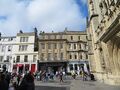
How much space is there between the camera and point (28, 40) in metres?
47.2

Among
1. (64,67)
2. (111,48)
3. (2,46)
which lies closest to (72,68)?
(64,67)

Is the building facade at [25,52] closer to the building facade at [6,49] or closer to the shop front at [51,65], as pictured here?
the building facade at [6,49]

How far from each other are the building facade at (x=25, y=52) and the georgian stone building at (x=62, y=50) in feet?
7.56

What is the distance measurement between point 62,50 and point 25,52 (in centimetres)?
1125

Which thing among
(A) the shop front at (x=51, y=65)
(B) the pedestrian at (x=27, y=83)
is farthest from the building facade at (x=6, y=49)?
(B) the pedestrian at (x=27, y=83)

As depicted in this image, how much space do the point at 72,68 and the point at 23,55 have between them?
15.2 metres

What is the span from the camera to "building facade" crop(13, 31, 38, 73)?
147ft

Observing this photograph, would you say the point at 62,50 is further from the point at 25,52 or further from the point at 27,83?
the point at 27,83

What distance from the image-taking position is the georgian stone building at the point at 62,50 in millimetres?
44281

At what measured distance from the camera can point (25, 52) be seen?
46.3 metres

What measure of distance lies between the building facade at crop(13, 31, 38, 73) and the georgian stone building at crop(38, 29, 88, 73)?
7.56 feet

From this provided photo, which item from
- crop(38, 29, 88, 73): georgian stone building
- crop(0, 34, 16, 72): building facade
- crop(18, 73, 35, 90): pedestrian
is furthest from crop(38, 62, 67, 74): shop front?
crop(18, 73, 35, 90): pedestrian

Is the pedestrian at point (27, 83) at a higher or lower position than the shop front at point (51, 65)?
lower

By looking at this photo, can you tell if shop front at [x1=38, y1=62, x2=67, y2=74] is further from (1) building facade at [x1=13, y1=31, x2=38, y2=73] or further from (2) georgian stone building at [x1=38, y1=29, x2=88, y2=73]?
(1) building facade at [x1=13, y1=31, x2=38, y2=73]
